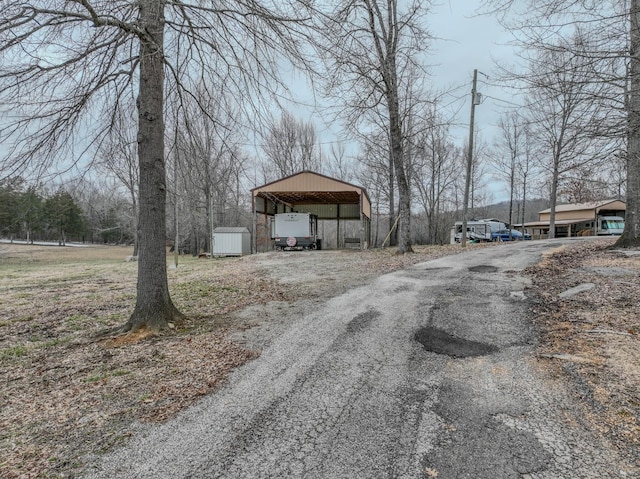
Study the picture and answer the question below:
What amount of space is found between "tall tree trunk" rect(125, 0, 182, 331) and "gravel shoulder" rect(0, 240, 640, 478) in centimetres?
46

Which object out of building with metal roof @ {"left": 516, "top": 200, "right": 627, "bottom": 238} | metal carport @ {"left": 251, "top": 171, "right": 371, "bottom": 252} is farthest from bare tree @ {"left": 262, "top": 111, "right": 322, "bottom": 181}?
building with metal roof @ {"left": 516, "top": 200, "right": 627, "bottom": 238}

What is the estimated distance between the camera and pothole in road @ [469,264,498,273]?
831 cm

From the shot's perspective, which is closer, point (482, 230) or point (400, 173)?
point (400, 173)

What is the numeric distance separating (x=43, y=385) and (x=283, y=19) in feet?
14.9

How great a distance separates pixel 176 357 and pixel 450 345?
3.06 meters

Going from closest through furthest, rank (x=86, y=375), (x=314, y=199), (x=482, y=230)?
(x=86, y=375) < (x=314, y=199) < (x=482, y=230)

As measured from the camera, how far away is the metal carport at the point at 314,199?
18516 mm

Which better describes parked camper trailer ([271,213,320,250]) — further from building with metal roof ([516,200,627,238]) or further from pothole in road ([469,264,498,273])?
building with metal roof ([516,200,627,238])

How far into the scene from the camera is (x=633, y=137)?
5281 millimetres

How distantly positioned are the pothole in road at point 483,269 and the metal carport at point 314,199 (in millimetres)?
9816

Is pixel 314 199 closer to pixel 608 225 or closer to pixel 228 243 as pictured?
pixel 228 243

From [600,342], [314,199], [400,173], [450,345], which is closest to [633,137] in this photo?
[600,342]

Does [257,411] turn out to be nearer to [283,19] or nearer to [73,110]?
[283,19]

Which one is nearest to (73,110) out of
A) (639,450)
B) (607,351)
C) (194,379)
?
(194,379)
